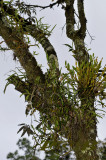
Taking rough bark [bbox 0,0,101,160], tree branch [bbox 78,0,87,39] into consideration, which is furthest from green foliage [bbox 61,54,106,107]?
tree branch [bbox 78,0,87,39]

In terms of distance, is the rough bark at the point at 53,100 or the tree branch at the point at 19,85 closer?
the rough bark at the point at 53,100

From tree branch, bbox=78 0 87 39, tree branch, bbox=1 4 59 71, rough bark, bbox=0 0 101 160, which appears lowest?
rough bark, bbox=0 0 101 160

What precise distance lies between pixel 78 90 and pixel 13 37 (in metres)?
0.63

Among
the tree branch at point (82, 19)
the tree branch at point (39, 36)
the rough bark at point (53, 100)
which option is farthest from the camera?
the tree branch at point (82, 19)

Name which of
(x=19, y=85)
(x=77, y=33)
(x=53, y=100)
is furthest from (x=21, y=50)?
(x=77, y=33)

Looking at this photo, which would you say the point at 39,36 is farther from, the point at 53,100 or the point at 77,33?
the point at 53,100

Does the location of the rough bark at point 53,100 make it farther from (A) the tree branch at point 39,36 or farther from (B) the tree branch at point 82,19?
(B) the tree branch at point 82,19

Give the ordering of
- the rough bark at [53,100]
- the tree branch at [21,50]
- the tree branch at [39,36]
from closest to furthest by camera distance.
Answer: the rough bark at [53,100] → the tree branch at [21,50] → the tree branch at [39,36]

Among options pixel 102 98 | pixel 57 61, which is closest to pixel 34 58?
pixel 57 61

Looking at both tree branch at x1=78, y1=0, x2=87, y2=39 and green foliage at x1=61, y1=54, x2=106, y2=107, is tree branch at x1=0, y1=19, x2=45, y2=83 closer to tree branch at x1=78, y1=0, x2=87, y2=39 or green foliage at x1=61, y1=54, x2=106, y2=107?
green foliage at x1=61, y1=54, x2=106, y2=107

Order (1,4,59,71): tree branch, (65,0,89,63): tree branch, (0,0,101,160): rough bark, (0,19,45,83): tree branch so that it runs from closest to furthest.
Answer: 1. (0,0,101,160): rough bark
2. (0,19,45,83): tree branch
3. (1,4,59,71): tree branch
4. (65,0,89,63): tree branch

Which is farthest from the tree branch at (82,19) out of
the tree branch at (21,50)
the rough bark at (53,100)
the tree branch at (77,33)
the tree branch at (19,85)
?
the tree branch at (19,85)

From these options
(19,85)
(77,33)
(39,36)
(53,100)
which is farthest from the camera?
(77,33)

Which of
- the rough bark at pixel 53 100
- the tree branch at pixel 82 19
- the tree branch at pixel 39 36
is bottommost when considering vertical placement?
the rough bark at pixel 53 100
